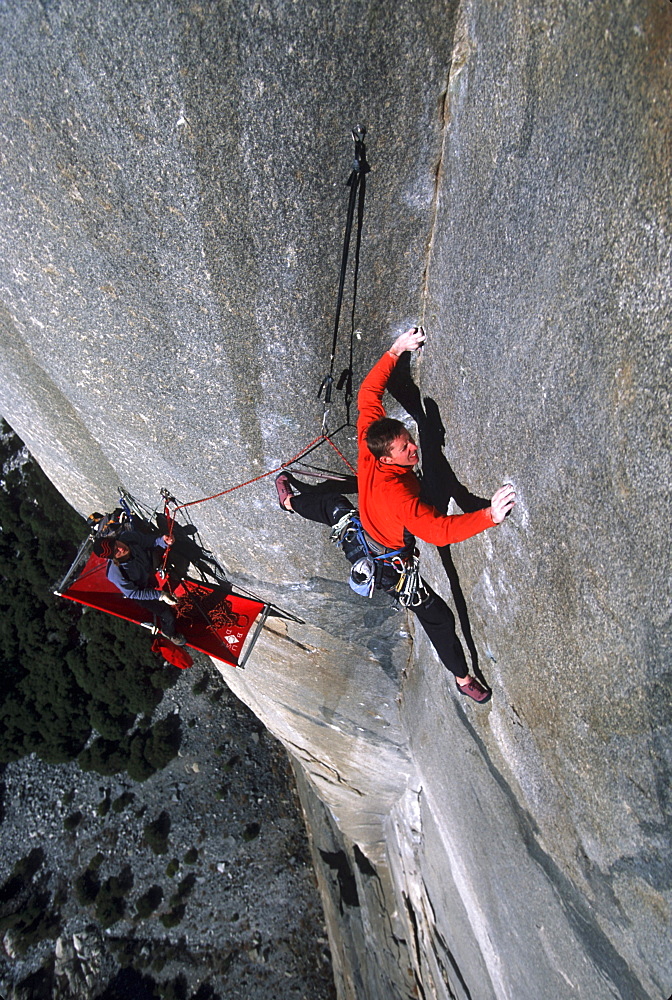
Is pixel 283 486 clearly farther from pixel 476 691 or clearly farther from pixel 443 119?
pixel 443 119

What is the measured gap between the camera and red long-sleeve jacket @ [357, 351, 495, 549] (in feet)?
7.38

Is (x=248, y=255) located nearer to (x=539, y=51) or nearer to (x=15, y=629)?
(x=539, y=51)

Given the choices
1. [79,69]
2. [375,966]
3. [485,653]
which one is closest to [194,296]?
[79,69]

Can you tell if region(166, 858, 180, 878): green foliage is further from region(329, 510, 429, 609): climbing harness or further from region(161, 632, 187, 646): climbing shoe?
region(329, 510, 429, 609): climbing harness

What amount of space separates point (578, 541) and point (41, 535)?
35.9ft

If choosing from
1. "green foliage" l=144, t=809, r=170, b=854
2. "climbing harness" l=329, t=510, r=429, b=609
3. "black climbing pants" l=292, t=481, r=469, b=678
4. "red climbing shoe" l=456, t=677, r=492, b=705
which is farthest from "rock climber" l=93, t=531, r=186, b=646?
"green foliage" l=144, t=809, r=170, b=854

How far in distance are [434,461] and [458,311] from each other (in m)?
0.85

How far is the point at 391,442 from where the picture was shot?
2381mm

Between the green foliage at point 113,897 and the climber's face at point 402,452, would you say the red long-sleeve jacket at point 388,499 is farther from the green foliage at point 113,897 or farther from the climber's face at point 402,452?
the green foliage at point 113,897

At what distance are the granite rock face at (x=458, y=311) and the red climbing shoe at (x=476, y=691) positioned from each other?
72mm

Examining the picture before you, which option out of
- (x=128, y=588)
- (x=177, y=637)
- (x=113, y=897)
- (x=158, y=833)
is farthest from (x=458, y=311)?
(x=113, y=897)

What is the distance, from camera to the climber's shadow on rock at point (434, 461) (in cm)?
269

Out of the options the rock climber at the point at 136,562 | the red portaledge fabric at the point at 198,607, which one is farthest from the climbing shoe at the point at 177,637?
the rock climber at the point at 136,562

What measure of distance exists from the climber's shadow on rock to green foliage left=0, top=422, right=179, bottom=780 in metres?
9.54
